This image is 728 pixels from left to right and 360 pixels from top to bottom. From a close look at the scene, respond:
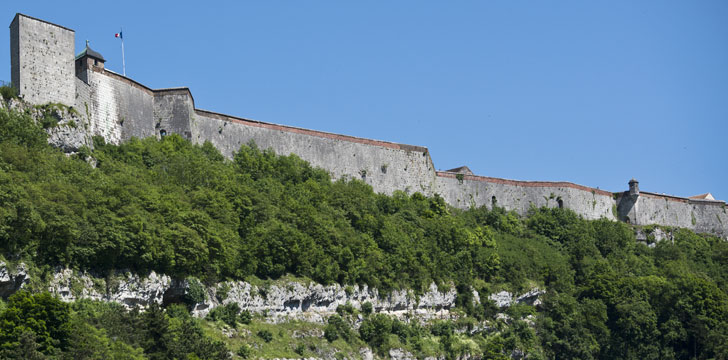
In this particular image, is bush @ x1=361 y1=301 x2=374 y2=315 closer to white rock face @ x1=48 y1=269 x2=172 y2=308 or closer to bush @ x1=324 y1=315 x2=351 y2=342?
bush @ x1=324 y1=315 x2=351 y2=342

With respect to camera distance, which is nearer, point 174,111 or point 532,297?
point 174,111

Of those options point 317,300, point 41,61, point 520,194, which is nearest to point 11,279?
point 41,61

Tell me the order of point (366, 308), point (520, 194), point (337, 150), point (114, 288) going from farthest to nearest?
point (520, 194) < point (337, 150) < point (366, 308) < point (114, 288)

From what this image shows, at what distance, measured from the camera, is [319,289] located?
174ft

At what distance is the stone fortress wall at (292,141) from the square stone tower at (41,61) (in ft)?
0.16

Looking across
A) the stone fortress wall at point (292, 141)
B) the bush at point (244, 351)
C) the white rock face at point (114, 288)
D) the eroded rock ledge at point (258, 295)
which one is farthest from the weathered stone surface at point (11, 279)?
the stone fortress wall at point (292, 141)

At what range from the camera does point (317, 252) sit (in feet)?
177

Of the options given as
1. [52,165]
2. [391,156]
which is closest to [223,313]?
[52,165]

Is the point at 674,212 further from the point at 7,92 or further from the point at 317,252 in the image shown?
the point at 7,92

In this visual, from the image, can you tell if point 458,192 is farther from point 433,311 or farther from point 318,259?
point 318,259

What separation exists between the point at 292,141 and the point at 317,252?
1375 centimetres

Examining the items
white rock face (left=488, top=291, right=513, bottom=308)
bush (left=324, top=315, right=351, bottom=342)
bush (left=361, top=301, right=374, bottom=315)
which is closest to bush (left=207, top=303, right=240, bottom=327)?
bush (left=324, top=315, right=351, bottom=342)

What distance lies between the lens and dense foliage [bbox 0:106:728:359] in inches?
1614

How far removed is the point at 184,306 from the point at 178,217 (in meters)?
4.18
